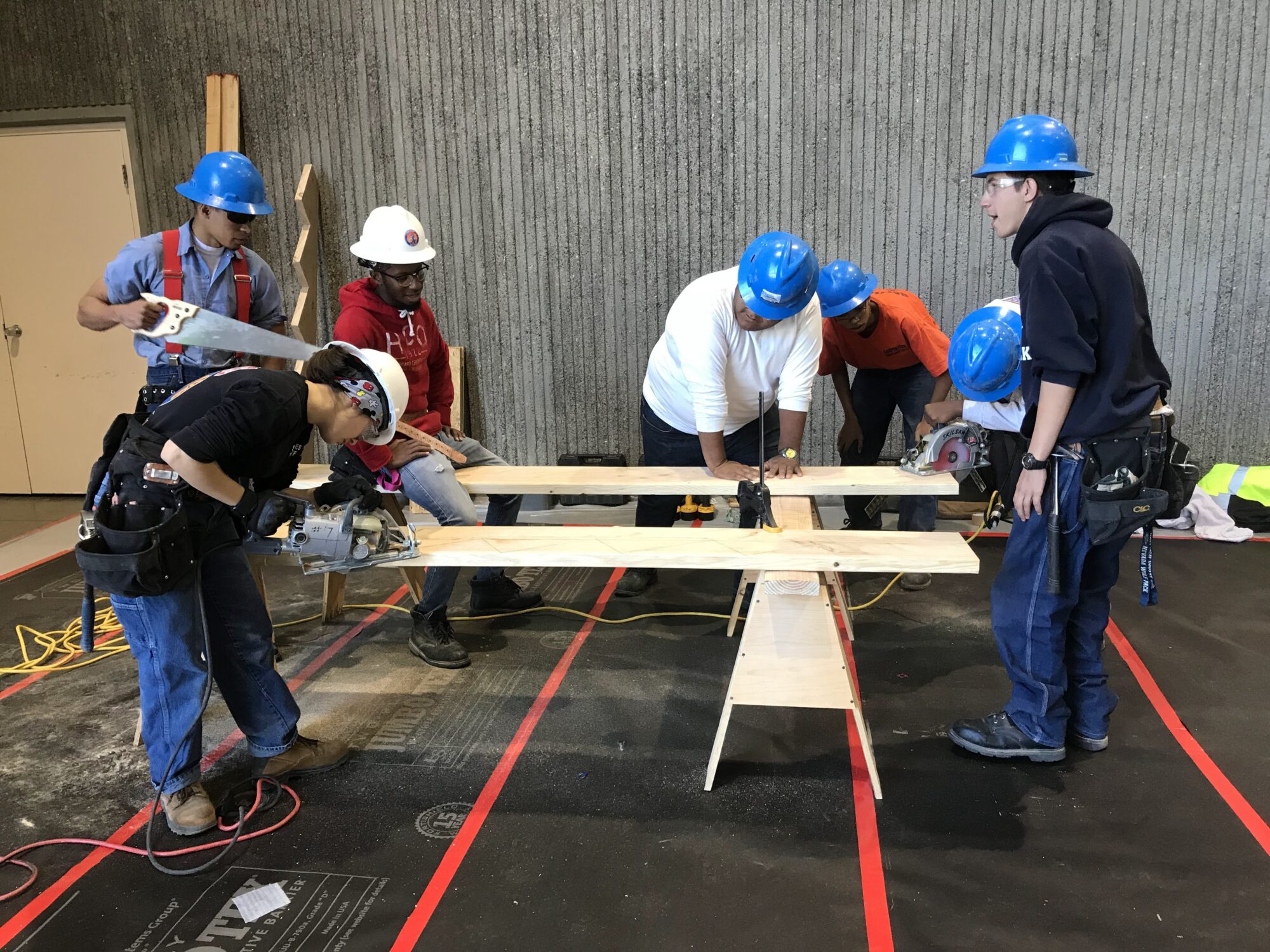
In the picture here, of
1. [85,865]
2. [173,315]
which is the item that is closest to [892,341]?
[173,315]

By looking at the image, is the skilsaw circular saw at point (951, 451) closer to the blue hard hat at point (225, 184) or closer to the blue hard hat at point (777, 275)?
the blue hard hat at point (777, 275)

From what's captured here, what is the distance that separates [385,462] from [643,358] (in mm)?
2857

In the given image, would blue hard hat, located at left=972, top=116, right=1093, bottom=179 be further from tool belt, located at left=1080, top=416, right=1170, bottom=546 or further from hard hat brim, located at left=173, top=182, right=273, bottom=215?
hard hat brim, located at left=173, top=182, right=273, bottom=215

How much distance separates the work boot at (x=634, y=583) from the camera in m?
4.70

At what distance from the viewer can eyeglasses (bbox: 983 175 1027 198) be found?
8.98 feet

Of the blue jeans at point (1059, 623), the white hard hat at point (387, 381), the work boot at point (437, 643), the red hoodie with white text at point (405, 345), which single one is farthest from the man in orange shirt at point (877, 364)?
the white hard hat at point (387, 381)

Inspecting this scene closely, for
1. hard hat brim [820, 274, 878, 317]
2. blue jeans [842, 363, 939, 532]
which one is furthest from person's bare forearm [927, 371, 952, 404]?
hard hat brim [820, 274, 878, 317]

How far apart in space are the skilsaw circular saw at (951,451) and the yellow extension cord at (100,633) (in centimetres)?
38

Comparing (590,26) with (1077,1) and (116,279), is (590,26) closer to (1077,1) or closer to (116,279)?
(1077,1)

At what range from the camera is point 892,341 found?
4480mm

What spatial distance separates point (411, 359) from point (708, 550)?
1712mm

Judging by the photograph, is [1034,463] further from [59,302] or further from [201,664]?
[59,302]

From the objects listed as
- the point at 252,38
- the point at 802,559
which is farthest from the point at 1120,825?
the point at 252,38

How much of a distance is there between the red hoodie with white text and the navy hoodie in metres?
2.22
